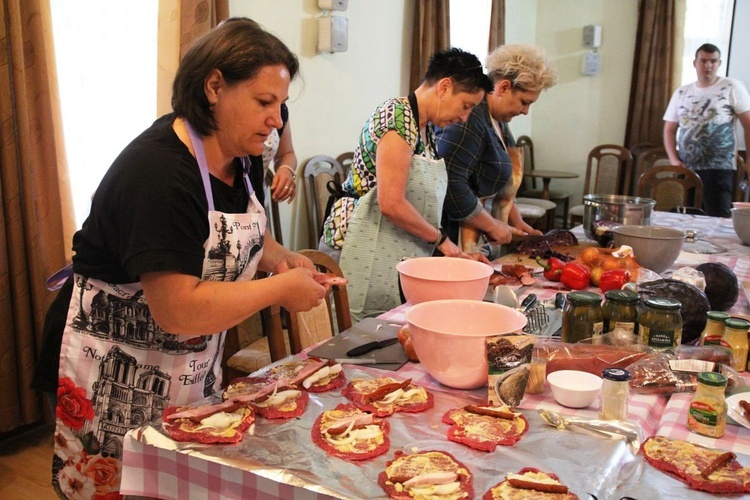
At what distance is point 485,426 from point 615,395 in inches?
Answer: 9.6

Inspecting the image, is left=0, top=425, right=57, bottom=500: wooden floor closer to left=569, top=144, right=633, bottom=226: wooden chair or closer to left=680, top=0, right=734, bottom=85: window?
left=569, top=144, right=633, bottom=226: wooden chair

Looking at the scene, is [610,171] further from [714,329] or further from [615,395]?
[615,395]

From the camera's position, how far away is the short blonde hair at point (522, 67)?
107 inches

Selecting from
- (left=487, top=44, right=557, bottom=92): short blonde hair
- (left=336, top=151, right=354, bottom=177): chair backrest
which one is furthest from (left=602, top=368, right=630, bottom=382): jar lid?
(left=336, top=151, right=354, bottom=177): chair backrest

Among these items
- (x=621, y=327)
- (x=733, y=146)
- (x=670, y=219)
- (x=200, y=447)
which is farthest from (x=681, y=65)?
(x=200, y=447)

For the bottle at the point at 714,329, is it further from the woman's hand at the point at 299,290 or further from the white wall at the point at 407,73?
the white wall at the point at 407,73

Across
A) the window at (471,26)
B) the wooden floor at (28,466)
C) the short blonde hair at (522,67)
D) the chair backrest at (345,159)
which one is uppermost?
the window at (471,26)

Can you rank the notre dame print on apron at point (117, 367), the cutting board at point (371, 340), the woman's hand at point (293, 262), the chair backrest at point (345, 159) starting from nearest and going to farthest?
the notre dame print on apron at point (117, 367), the cutting board at point (371, 340), the woman's hand at point (293, 262), the chair backrest at point (345, 159)

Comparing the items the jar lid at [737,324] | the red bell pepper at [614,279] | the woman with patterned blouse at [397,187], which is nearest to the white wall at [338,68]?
the woman with patterned blouse at [397,187]

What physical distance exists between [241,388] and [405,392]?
32cm

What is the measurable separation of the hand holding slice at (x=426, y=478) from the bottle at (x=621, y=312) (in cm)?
67

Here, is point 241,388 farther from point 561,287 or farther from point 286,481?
point 561,287

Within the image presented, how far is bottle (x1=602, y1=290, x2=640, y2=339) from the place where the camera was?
1.56m

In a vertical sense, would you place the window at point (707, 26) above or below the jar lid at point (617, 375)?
above
